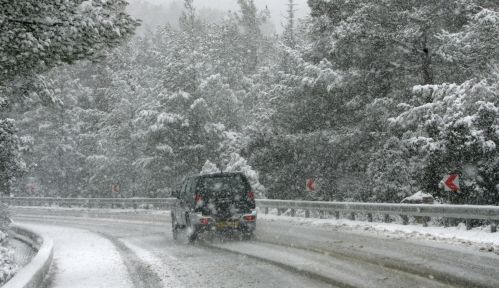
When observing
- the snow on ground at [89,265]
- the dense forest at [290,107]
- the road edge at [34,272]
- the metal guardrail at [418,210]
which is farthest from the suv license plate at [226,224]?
the dense forest at [290,107]

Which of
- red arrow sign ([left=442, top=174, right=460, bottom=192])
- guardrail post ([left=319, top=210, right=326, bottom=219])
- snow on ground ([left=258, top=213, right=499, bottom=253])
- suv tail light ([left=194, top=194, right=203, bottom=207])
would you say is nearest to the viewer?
snow on ground ([left=258, top=213, right=499, bottom=253])

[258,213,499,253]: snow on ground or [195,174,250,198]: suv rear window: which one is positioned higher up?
[195,174,250,198]: suv rear window

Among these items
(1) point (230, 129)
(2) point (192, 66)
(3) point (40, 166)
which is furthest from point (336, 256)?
(3) point (40, 166)

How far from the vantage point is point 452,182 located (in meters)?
16.2

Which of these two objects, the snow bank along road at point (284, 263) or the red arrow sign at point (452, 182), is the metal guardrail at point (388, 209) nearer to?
the red arrow sign at point (452, 182)

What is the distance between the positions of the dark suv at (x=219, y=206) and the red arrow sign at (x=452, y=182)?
19.3 feet

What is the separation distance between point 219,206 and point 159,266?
13.9ft

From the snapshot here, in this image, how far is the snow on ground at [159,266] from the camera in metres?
9.24

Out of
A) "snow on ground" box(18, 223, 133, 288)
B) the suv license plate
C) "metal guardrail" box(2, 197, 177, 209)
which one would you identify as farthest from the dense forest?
the suv license plate

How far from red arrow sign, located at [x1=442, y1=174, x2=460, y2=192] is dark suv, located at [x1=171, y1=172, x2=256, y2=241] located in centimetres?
589

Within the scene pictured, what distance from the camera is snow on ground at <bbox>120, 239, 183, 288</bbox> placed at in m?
9.24

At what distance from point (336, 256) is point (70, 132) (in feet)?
140

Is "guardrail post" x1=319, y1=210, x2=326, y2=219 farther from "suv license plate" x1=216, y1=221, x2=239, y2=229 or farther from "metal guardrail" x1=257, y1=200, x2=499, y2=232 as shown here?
"suv license plate" x1=216, y1=221, x2=239, y2=229

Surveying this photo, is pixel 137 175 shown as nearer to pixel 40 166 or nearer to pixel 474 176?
pixel 40 166
